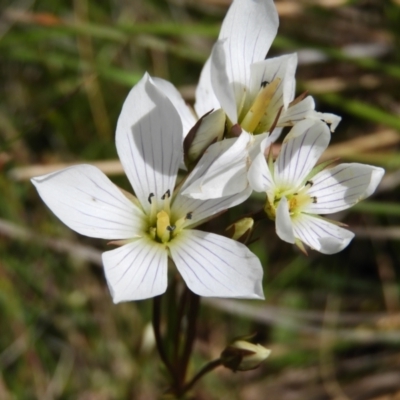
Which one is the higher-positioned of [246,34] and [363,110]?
[246,34]

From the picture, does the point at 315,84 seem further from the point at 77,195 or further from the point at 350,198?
the point at 77,195

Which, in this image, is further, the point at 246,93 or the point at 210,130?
the point at 246,93

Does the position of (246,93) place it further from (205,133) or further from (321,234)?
(321,234)

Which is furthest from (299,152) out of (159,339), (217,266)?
(159,339)

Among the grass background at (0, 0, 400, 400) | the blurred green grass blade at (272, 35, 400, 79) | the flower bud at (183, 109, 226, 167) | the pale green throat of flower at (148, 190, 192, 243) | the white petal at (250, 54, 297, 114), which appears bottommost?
the grass background at (0, 0, 400, 400)

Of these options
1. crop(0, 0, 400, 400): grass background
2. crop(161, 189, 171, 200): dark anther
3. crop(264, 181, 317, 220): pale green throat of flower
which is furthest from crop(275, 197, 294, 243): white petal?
crop(0, 0, 400, 400): grass background

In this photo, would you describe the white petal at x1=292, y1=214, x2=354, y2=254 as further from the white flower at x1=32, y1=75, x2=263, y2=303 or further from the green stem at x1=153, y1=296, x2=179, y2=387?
the green stem at x1=153, y1=296, x2=179, y2=387

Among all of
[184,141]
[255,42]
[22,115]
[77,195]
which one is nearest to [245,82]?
[255,42]
